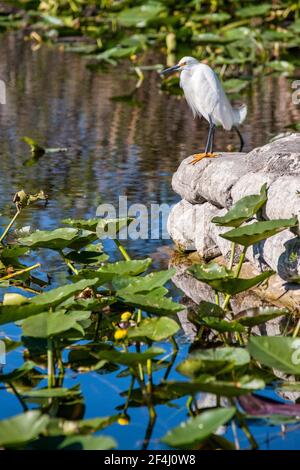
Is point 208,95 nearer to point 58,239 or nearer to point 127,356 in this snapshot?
point 58,239

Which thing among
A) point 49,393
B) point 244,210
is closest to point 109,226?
point 244,210

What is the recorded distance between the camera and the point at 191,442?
2471 mm

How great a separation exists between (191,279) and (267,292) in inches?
19.9

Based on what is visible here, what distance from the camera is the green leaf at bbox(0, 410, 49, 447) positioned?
8.02 feet

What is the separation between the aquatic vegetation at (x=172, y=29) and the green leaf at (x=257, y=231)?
619cm

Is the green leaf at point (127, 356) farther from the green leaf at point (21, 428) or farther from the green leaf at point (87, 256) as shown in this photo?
the green leaf at point (87, 256)

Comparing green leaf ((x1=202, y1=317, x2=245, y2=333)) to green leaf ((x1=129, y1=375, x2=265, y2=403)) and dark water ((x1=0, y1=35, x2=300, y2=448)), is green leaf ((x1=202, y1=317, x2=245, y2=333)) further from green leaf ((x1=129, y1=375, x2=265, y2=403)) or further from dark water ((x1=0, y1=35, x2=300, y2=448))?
green leaf ((x1=129, y1=375, x2=265, y2=403))

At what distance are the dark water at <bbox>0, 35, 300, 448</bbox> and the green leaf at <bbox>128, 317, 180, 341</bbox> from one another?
0.66 ft

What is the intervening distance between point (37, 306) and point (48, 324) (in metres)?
0.15

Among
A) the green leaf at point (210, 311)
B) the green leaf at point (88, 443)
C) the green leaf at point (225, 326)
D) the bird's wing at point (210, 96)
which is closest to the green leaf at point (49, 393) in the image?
the green leaf at point (88, 443)
